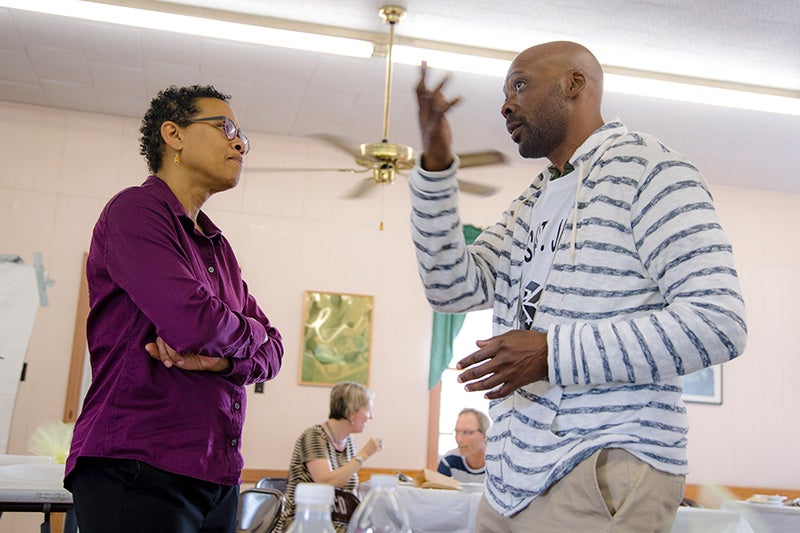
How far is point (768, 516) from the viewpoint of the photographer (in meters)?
3.95

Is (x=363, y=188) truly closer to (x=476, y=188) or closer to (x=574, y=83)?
(x=476, y=188)

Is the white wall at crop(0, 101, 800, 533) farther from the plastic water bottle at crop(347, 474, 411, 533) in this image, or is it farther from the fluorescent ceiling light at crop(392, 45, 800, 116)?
the plastic water bottle at crop(347, 474, 411, 533)

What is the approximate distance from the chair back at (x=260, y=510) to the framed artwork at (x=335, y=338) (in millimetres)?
3128

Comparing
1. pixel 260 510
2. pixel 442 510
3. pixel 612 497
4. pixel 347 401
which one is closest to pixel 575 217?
pixel 612 497

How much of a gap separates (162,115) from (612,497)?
141cm

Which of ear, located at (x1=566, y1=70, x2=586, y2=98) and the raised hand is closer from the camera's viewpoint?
the raised hand

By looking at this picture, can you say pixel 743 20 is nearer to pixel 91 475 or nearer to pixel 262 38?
pixel 262 38

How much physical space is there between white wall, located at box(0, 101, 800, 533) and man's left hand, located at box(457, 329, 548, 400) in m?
5.39

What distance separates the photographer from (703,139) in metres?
6.52

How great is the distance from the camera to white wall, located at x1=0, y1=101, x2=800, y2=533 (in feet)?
20.8

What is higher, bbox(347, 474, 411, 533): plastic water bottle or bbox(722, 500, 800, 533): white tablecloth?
bbox(347, 474, 411, 533): plastic water bottle

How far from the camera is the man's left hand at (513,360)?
49.7 inches

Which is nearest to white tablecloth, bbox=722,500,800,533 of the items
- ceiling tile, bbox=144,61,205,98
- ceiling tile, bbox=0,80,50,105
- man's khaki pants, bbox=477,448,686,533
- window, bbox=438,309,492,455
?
man's khaki pants, bbox=477,448,686,533

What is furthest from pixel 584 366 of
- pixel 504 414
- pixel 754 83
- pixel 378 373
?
pixel 378 373
